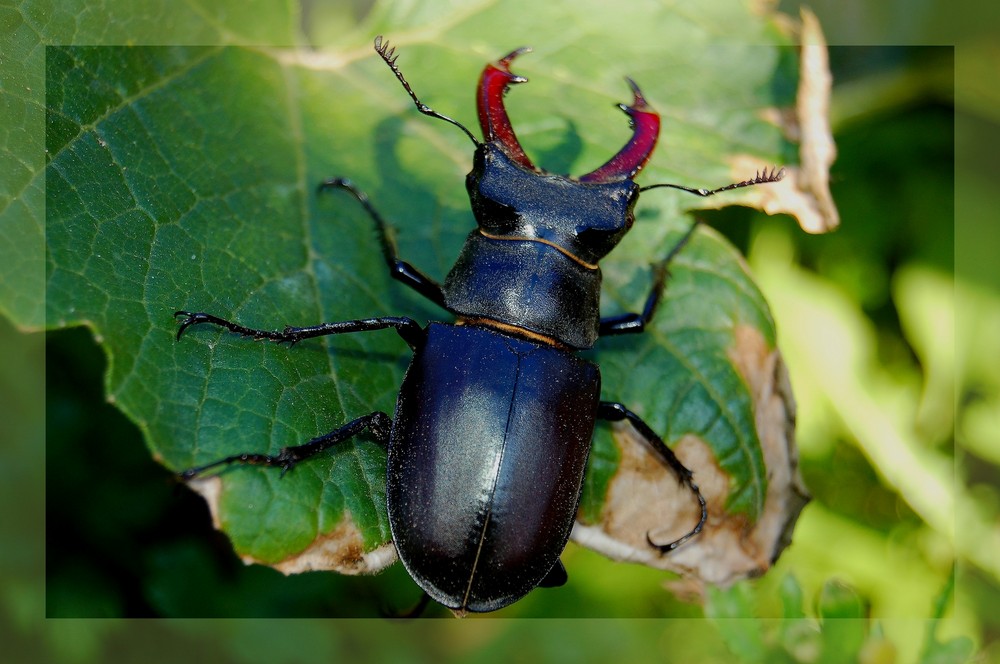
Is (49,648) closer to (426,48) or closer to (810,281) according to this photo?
(426,48)

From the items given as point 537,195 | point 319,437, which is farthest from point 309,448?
point 537,195

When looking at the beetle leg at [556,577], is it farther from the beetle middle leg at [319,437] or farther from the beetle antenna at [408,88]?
the beetle antenna at [408,88]

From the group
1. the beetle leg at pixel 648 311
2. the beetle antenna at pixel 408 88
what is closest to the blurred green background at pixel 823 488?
the beetle leg at pixel 648 311

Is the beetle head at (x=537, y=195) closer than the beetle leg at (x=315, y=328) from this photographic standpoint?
No

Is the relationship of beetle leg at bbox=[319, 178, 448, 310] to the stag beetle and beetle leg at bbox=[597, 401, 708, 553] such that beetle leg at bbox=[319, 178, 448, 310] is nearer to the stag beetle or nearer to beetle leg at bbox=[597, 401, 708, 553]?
the stag beetle

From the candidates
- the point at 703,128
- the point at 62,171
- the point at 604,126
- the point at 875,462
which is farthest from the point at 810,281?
the point at 62,171

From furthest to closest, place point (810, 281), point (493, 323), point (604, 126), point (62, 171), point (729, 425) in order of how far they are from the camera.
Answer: point (810, 281) < point (604, 126) < point (729, 425) < point (493, 323) < point (62, 171)

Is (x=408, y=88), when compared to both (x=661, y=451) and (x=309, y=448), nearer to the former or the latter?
(x=309, y=448)
